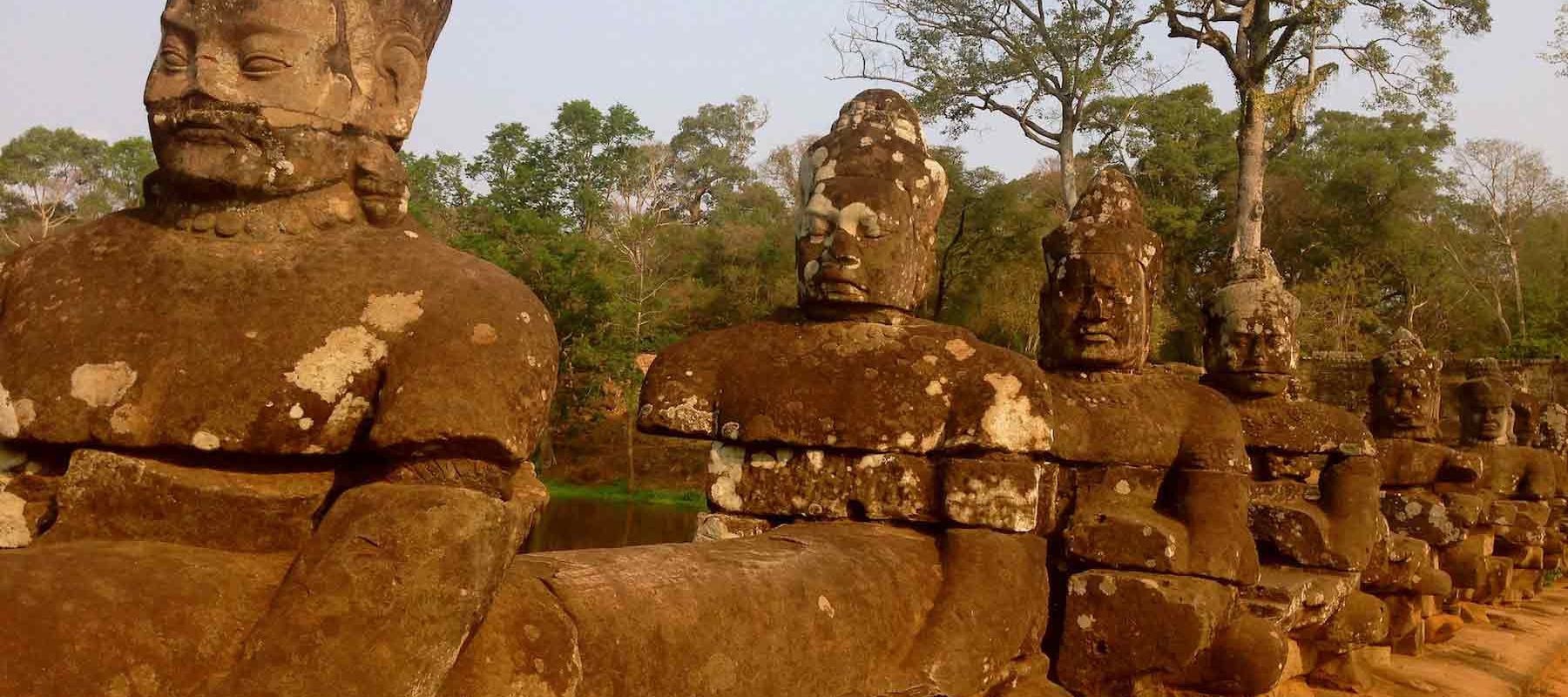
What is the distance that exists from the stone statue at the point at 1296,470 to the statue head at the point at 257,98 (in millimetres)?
4904

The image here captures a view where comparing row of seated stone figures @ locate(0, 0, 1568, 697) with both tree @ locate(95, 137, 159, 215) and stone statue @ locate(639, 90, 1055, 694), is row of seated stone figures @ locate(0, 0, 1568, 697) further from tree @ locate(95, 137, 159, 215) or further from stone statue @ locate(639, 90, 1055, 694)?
tree @ locate(95, 137, 159, 215)

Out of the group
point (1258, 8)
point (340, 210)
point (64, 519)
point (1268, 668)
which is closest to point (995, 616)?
A: point (1268, 668)

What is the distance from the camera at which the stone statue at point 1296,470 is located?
6027 millimetres

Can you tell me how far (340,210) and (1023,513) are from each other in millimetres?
2085

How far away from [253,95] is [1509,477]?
12049mm

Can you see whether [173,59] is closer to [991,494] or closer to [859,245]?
[859,245]

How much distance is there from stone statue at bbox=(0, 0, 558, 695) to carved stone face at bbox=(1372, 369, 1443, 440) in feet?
27.7

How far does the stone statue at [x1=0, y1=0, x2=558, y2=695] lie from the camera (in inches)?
74.9

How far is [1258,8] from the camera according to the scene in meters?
19.0

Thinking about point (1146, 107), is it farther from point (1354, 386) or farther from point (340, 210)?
point (340, 210)

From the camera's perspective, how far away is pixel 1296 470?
6.35m

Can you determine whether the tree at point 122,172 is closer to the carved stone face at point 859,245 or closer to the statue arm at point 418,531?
the carved stone face at point 859,245

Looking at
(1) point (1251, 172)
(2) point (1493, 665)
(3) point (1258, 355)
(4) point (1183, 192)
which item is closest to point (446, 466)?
(3) point (1258, 355)

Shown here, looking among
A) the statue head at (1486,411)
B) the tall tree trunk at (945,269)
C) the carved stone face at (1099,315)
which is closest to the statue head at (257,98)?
the carved stone face at (1099,315)
